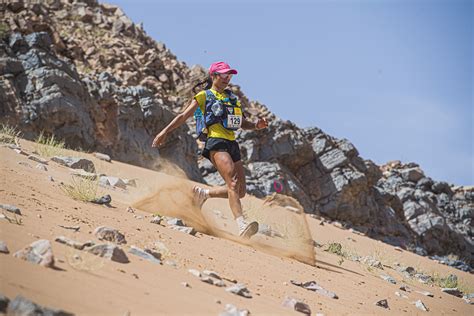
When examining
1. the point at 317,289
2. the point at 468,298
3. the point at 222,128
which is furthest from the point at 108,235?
the point at 468,298

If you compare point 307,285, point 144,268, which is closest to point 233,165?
point 307,285

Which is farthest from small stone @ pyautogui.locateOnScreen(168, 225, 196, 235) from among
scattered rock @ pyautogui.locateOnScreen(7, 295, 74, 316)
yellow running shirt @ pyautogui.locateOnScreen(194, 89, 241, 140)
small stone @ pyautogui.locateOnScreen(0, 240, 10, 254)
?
scattered rock @ pyautogui.locateOnScreen(7, 295, 74, 316)

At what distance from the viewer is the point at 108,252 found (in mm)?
3430

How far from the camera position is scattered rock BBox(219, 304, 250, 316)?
290 cm

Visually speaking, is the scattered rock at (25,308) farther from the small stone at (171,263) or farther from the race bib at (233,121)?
the race bib at (233,121)

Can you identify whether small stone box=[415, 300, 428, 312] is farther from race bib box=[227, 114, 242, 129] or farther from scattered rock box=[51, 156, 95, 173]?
scattered rock box=[51, 156, 95, 173]

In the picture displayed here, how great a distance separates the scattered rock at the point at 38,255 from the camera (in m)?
2.89

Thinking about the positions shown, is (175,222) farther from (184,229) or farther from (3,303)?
(3,303)

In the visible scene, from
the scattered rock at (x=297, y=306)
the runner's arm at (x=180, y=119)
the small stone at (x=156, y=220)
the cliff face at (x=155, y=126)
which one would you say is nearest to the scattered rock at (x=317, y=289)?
the scattered rock at (x=297, y=306)

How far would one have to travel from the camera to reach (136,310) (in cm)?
263

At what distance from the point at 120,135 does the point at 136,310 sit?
55.3 ft

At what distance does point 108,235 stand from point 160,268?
57 cm

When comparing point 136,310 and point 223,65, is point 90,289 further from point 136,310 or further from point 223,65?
point 223,65

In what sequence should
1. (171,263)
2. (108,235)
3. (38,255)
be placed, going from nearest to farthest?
(38,255) → (171,263) → (108,235)
